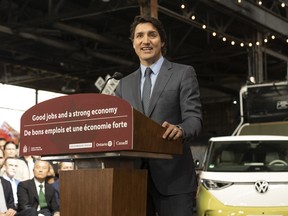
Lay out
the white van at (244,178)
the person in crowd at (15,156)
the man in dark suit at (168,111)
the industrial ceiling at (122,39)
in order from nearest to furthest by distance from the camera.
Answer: the man in dark suit at (168,111) → the white van at (244,178) → the person in crowd at (15,156) → the industrial ceiling at (122,39)

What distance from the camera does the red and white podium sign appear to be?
82.0 inches

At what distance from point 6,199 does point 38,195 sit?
43 centimetres

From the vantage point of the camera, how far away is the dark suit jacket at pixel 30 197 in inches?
281

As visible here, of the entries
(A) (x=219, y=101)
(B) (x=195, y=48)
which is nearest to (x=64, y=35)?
(B) (x=195, y=48)

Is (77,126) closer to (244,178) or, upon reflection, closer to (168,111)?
(168,111)

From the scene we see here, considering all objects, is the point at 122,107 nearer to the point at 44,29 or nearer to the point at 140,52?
the point at 140,52

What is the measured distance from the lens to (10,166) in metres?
8.78

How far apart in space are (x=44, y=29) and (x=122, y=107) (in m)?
12.6

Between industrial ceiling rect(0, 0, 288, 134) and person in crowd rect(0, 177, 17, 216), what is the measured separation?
13.2 ft

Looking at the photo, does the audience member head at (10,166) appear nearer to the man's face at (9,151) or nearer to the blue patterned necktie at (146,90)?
the man's face at (9,151)

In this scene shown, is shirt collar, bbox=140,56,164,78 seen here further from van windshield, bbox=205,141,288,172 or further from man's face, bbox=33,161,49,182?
man's face, bbox=33,161,49,182

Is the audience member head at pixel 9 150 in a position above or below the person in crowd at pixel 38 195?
above

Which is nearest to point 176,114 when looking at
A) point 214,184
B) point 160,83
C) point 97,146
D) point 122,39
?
point 160,83

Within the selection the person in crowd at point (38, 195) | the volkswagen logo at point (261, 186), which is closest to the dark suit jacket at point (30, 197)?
the person in crowd at point (38, 195)
